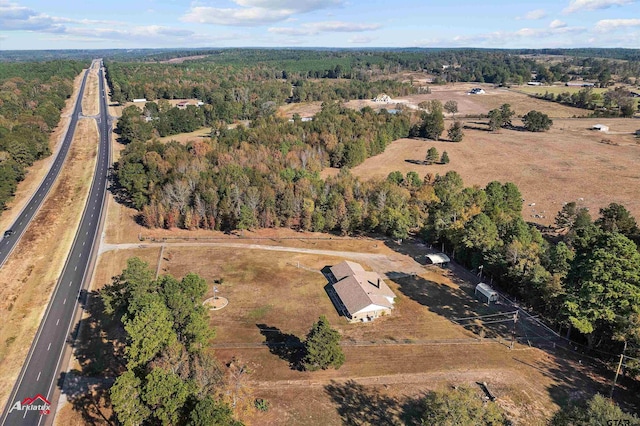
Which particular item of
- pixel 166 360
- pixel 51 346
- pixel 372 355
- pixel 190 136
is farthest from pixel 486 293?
pixel 190 136

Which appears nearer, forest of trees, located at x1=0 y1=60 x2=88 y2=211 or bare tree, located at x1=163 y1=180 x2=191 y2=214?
bare tree, located at x1=163 y1=180 x2=191 y2=214

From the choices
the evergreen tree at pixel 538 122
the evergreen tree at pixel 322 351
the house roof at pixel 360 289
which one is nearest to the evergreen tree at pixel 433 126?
the evergreen tree at pixel 538 122

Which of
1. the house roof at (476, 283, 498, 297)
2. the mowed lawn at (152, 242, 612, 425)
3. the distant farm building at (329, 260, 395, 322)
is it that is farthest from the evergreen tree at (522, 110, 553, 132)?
the distant farm building at (329, 260, 395, 322)

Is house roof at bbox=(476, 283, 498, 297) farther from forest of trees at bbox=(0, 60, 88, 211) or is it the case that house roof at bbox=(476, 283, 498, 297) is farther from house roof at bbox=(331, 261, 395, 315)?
forest of trees at bbox=(0, 60, 88, 211)

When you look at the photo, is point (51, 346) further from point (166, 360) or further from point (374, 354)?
point (374, 354)

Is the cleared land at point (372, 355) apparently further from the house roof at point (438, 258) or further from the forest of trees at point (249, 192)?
the forest of trees at point (249, 192)

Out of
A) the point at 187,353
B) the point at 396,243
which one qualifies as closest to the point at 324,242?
the point at 396,243
